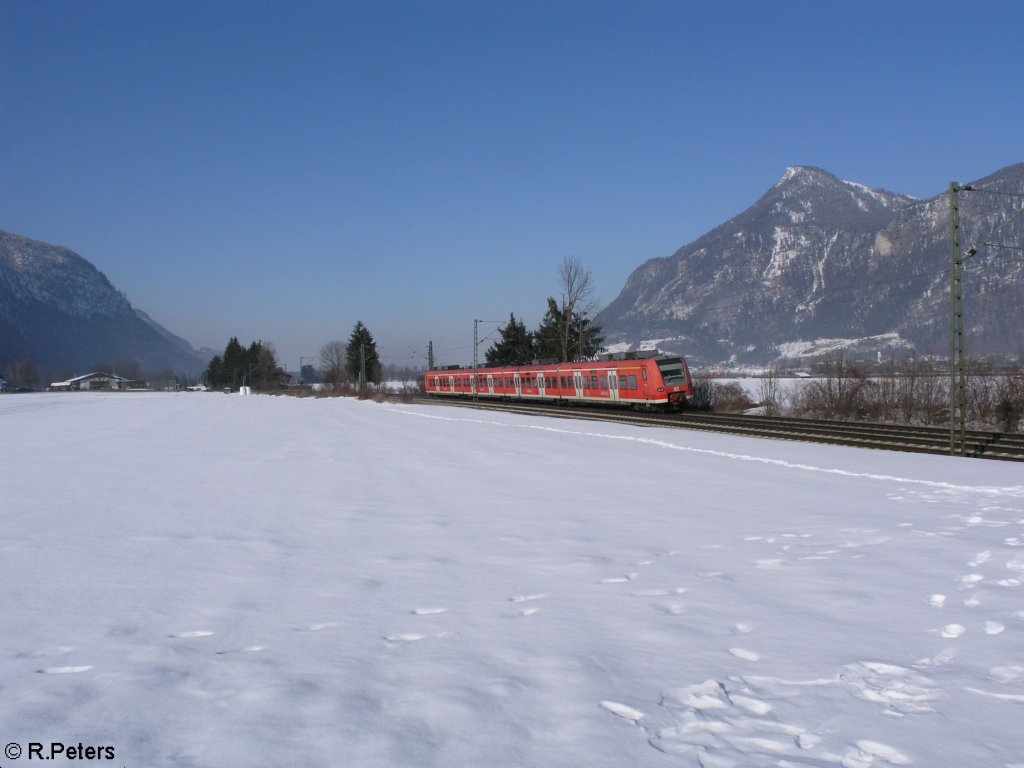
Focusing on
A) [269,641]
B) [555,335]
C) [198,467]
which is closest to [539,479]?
[198,467]

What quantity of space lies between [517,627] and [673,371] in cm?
3115

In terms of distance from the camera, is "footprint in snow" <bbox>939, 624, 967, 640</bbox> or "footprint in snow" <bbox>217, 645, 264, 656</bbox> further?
"footprint in snow" <bbox>939, 624, 967, 640</bbox>

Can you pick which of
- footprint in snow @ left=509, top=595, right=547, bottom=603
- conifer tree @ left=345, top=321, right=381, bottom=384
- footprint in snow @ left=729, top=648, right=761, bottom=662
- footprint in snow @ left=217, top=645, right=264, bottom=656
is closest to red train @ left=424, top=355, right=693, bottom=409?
footprint in snow @ left=509, top=595, right=547, bottom=603

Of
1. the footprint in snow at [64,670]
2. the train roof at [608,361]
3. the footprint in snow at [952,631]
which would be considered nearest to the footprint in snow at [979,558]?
the footprint in snow at [952,631]

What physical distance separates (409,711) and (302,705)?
1.95ft

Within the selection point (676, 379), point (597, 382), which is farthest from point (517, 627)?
point (597, 382)

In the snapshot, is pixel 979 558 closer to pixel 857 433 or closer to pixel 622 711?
pixel 622 711

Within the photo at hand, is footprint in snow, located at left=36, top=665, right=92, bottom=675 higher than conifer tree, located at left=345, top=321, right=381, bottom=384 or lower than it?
lower

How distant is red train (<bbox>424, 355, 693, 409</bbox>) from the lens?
1394 inches

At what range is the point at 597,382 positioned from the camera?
41.0 metres

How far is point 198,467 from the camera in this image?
650 inches

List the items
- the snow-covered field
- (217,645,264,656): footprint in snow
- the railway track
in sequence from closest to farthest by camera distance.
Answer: the snow-covered field, (217,645,264,656): footprint in snow, the railway track

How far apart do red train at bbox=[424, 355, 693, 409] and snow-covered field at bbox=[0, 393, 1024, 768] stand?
2306 centimetres

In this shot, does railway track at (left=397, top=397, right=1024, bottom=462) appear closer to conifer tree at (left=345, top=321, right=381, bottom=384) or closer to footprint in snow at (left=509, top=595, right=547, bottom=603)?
footprint in snow at (left=509, top=595, right=547, bottom=603)
